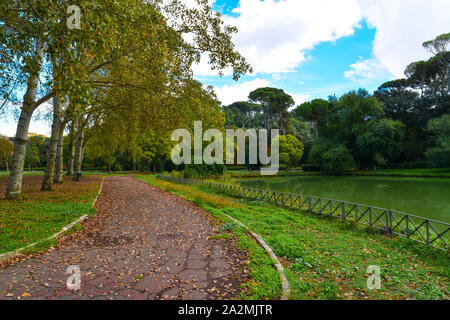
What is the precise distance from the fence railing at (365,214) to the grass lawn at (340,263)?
44 centimetres

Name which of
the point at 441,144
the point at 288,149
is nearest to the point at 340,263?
the point at 441,144

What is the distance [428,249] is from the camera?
6.97 metres

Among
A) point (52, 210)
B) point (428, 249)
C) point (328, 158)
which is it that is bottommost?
point (428, 249)

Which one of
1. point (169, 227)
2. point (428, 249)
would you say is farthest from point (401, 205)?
point (169, 227)

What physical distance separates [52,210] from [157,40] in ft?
22.6

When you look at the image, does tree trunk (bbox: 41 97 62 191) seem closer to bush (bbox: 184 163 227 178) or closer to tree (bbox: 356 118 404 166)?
bush (bbox: 184 163 227 178)

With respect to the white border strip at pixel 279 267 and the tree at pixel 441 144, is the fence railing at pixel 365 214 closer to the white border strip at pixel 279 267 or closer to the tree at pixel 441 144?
the white border strip at pixel 279 267

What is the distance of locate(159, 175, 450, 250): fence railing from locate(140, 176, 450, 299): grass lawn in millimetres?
437

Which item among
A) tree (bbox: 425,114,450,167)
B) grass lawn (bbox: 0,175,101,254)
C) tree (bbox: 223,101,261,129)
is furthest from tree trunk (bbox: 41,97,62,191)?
tree (bbox: 223,101,261,129)

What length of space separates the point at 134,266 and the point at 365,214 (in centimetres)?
863

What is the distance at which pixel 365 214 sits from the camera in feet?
31.7

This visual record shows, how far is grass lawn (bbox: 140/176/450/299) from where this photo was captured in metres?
4.24

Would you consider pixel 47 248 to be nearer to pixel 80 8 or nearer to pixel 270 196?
pixel 80 8
